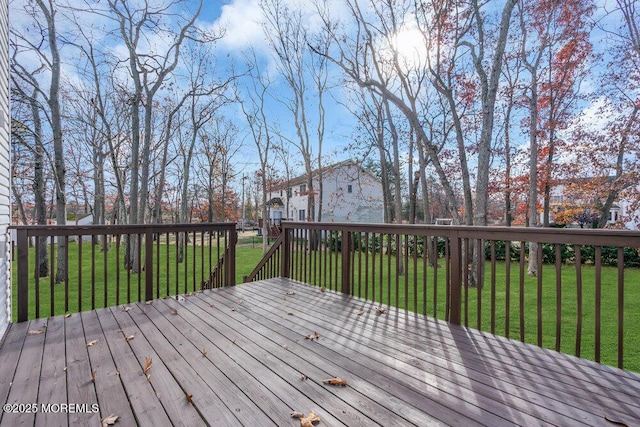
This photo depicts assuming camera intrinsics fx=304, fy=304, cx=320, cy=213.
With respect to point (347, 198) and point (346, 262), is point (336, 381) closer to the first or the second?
point (346, 262)

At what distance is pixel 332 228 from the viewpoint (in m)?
4.07

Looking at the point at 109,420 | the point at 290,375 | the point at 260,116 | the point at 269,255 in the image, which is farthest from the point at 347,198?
the point at 109,420

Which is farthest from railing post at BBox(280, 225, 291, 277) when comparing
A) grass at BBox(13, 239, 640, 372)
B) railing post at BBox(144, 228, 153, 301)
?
railing post at BBox(144, 228, 153, 301)

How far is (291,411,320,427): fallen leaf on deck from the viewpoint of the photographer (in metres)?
1.43

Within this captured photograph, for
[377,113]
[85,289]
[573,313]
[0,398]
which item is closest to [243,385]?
[0,398]

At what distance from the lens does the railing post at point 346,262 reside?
385 cm

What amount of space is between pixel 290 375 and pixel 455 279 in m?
1.73

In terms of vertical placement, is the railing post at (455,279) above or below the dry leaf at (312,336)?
above

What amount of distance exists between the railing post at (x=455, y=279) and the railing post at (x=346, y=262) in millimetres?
1327

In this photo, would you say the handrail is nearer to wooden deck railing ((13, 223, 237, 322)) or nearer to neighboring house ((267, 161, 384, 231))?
wooden deck railing ((13, 223, 237, 322))

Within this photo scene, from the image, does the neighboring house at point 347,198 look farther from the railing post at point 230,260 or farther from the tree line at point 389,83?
the railing post at point 230,260

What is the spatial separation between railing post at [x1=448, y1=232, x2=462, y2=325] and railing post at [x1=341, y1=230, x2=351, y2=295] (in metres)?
1.33

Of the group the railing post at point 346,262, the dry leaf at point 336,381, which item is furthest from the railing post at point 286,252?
the dry leaf at point 336,381

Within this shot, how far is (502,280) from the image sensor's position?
793cm
